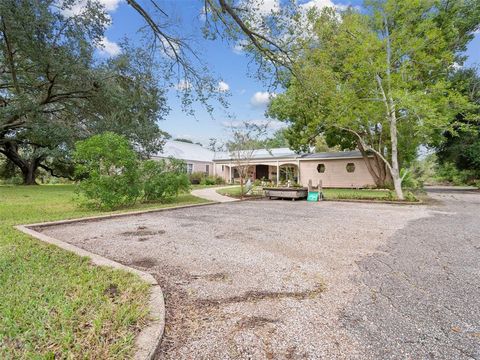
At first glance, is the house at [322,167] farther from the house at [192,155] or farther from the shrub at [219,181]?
the house at [192,155]

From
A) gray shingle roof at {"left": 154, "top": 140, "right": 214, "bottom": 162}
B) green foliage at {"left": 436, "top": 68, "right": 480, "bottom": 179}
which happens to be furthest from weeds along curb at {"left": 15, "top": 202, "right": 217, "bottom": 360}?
gray shingle roof at {"left": 154, "top": 140, "right": 214, "bottom": 162}

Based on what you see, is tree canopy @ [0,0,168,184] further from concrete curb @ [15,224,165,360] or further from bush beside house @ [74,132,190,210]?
concrete curb @ [15,224,165,360]

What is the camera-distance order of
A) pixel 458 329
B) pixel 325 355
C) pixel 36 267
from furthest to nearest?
pixel 36 267, pixel 458 329, pixel 325 355

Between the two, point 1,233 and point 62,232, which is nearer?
point 1,233

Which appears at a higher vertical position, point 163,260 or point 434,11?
point 434,11

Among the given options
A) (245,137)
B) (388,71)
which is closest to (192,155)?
(245,137)

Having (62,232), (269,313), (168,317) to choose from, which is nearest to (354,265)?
(269,313)

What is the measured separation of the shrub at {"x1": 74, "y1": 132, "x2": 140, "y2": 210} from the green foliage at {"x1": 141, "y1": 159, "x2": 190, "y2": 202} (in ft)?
3.03

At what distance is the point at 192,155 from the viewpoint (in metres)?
28.9

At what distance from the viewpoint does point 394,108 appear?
36.5 ft

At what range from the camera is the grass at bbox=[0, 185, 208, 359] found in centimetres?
168

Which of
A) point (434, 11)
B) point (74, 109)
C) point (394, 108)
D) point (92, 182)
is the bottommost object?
point (92, 182)

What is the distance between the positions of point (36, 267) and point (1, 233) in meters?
2.56

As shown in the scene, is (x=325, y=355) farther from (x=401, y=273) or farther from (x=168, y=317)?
(x=401, y=273)
